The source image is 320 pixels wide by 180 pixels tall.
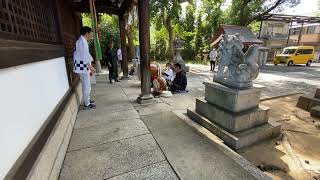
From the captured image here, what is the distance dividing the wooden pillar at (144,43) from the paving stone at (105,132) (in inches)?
59.6

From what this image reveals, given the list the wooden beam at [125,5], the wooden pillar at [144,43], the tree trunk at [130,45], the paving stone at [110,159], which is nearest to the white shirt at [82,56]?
the wooden pillar at [144,43]

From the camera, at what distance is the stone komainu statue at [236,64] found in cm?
353

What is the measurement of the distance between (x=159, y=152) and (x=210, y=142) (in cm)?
94

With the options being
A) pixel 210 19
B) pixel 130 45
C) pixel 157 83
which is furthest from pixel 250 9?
pixel 157 83

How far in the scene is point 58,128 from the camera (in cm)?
274

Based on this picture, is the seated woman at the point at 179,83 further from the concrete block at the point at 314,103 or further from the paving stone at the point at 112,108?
the concrete block at the point at 314,103

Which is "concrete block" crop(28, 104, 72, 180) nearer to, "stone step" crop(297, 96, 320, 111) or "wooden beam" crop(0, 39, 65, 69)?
"wooden beam" crop(0, 39, 65, 69)

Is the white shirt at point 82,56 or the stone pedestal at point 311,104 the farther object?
the stone pedestal at point 311,104

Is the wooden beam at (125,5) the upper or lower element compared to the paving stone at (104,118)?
upper

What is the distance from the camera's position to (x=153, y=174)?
2.38m

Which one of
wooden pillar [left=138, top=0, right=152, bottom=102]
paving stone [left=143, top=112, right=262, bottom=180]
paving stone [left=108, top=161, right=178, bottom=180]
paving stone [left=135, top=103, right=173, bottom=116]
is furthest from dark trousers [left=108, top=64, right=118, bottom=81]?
paving stone [left=108, top=161, right=178, bottom=180]

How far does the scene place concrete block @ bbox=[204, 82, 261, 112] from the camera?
137 inches

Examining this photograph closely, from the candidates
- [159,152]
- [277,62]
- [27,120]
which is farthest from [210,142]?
[277,62]

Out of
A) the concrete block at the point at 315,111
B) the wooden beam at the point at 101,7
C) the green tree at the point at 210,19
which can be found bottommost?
the concrete block at the point at 315,111
